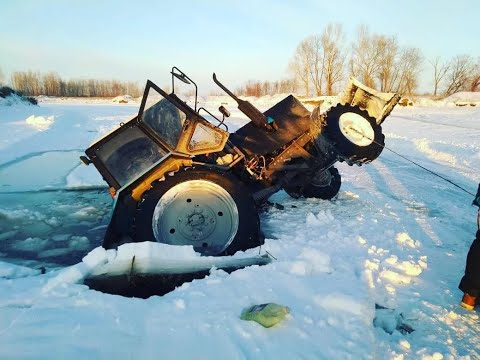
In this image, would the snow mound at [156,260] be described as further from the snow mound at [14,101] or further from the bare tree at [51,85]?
the bare tree at [51,85]

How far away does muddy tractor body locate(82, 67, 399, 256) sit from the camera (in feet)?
14.0

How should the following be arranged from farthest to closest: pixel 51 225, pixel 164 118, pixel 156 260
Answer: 1. pixel 51 225
2. pixel 164 118
3. pixel 156 260

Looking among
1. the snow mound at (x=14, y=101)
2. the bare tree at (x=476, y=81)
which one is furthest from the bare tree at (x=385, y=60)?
the snow mound at (x=14, y=101)

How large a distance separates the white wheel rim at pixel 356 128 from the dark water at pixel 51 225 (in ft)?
12.0

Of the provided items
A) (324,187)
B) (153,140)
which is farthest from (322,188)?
(153,140)

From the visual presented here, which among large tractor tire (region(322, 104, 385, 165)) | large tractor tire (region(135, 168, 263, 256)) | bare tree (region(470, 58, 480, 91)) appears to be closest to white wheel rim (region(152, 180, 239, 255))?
large tractor tire (region(135, 168, 263, 256))

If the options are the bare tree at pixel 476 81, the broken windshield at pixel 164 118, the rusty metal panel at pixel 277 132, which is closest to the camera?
the broken windshield at pixel 164 118

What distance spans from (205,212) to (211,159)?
0.77 m

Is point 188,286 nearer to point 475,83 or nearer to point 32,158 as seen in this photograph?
point 32,158

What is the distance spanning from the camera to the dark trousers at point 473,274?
3.17 m

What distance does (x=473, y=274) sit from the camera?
321 cm

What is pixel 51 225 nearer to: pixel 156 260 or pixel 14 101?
pixel 156 260

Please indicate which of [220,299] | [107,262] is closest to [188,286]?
[220,299]

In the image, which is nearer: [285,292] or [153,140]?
[285,292]
